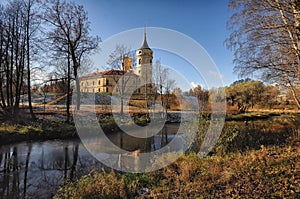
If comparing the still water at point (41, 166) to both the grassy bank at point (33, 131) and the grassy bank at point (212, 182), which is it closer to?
the grassy bank at point (33, 131)

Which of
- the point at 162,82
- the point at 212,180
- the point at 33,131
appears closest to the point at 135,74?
the point at 162,82

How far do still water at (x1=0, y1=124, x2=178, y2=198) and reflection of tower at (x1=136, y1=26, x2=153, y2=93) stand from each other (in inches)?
201

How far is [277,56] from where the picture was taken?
635 cm

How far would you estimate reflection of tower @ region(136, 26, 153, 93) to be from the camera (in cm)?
994

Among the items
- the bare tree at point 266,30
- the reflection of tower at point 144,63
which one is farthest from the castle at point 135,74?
the bare tree at point 266,30

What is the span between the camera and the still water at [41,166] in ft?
13.7

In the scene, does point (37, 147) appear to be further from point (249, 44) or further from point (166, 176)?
point (249, 44)

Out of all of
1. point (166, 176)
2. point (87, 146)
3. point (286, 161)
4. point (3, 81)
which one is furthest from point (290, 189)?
point (3, 81)

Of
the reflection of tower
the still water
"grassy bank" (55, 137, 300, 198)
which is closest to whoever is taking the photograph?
"grassy bank" (55, 137, 300, 198)

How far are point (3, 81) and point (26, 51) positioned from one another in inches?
105

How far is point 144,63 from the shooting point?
1162 centimetres

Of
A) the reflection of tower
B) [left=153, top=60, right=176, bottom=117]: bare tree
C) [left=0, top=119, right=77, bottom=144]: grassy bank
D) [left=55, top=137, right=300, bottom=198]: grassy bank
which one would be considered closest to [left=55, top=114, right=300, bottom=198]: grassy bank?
[left=55, top=137, right=300, bottom=198]: grassy bank

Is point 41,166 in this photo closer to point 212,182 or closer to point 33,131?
point 33,131

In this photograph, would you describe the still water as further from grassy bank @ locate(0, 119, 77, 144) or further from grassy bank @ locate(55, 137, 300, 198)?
grassy bank @ locate(55, 137, 300, 198)
